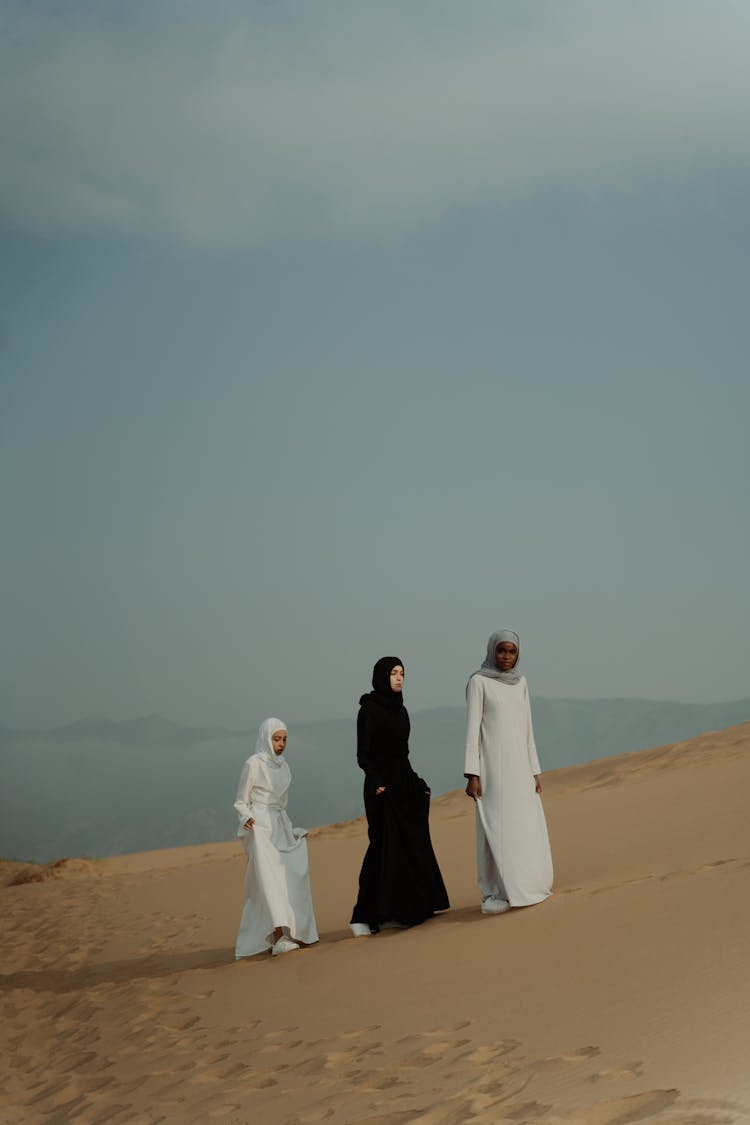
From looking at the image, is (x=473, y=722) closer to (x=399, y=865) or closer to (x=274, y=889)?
(x=399, y=865)

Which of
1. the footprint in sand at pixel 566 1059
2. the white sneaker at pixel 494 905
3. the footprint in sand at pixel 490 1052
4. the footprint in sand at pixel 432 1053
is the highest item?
the white sneaker at pixel 494 905

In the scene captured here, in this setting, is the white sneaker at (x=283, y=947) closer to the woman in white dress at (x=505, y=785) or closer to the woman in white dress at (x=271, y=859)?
the woman in white dress at (x=271, y=859)

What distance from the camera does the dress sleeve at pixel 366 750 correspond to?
354 inches

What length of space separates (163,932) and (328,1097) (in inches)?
313

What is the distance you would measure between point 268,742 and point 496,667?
2.04m

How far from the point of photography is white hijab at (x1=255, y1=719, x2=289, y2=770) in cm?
948

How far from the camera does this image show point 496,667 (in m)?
8.53

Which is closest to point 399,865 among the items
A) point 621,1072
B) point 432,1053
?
point 432,1053

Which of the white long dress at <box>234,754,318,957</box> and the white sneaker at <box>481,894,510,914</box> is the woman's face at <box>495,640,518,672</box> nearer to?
the white sneaker at <box>481,894,510,914</box>

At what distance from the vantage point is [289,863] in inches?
370

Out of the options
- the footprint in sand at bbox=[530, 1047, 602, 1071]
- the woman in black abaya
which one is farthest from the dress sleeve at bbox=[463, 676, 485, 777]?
the footprint in sand at bbox=[530, 1047, 602, 1071]

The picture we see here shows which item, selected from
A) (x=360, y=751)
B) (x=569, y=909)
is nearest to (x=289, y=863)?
(x=360, y=751)

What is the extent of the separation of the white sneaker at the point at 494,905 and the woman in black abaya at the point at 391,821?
66 centimetres

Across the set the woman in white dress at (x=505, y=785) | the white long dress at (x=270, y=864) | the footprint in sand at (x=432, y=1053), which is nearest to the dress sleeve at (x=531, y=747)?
the woman in white dress at (x=505, y=785)
